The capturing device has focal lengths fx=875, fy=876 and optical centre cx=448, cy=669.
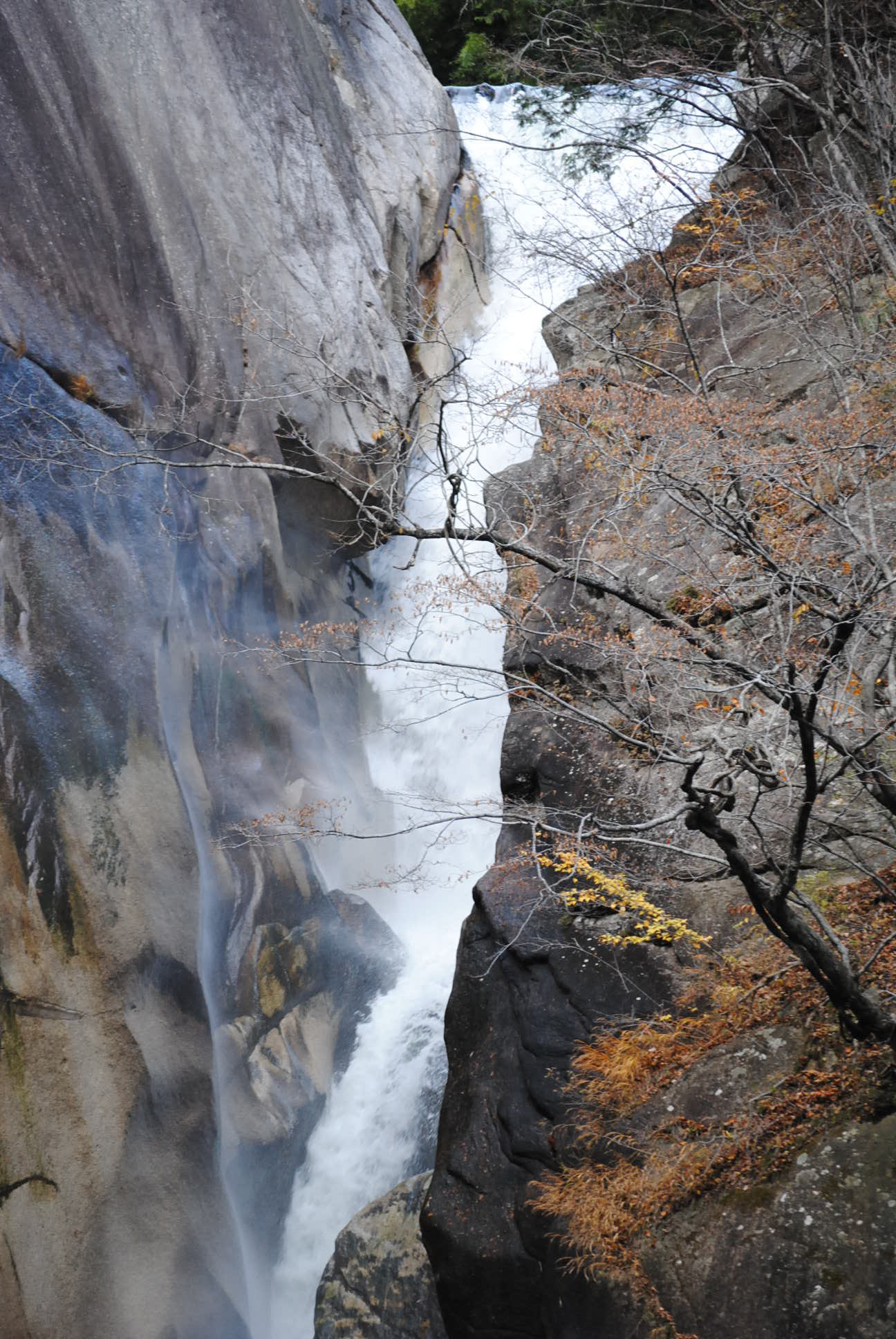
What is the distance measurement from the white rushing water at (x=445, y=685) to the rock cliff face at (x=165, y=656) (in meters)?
0.44

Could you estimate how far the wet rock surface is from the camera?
6707 mm

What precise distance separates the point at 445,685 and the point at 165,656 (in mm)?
3107

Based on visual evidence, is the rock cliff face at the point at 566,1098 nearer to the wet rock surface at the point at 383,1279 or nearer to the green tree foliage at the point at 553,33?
the wet rock surface at the point at 383,1279

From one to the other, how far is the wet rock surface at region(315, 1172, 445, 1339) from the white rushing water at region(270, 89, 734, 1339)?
1.70 ft

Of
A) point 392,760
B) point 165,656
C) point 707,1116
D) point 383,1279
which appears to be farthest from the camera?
point 392,760

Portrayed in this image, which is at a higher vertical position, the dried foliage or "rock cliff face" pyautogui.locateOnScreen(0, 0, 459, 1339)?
"rock cliff face" pyautogui.locateOnScreen(0, 0, 459, 1339)

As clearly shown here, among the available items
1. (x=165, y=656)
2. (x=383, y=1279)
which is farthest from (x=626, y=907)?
(x=165, y=656)

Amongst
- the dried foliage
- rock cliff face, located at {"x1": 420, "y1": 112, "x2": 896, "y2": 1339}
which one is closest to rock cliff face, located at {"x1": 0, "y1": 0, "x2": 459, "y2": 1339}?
rock cliff face, located at {"x1": 420, "y1": 112, "x2": 896, "y2": 1339}

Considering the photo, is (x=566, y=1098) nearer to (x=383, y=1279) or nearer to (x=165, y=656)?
(x=383, y=1279)

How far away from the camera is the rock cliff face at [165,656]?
659cm

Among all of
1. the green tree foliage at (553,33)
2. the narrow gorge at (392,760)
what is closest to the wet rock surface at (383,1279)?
the narrow gorge at (392,760)

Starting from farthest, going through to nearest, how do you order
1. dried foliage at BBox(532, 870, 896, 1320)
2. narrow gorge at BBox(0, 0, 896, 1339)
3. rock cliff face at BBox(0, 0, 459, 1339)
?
rock cliff face at BBox(0, 0, 459, 1339) < narrow gorge at BBox(0, 0, 896, 1339) < dried foliage at BBox(532, 870, 896, 1320)

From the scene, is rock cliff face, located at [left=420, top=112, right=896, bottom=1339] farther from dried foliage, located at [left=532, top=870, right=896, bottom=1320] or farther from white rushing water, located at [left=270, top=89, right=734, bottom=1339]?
white rushing water, located at [left=270, top=89, right=734, bottom=1339]

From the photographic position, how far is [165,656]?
332 inches
